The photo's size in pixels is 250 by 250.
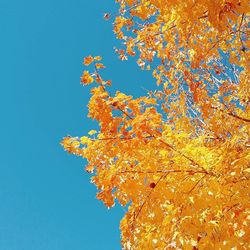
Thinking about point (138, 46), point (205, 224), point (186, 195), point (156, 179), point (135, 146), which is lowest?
point (205, 224)

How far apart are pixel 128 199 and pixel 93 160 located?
590mm

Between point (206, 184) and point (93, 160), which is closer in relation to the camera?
point (206, 184)

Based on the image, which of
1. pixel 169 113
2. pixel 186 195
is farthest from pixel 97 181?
pixel 169 113

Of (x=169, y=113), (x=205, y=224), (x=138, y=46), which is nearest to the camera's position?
(x=205, y=224)

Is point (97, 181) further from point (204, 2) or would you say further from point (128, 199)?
point (204, 2)

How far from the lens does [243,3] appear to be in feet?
9.64

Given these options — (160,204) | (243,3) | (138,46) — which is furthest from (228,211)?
(138,46)

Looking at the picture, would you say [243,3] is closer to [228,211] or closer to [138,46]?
[228,211]

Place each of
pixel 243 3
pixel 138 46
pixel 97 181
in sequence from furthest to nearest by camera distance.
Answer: pixel 138 46 < pixel 97 181 < pixel 243 3

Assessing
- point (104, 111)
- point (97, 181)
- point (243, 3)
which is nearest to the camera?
point (243, 3)

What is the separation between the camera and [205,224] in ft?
11.2

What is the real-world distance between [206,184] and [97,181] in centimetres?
119

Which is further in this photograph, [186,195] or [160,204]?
→ [160,204]

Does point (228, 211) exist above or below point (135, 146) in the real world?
below
